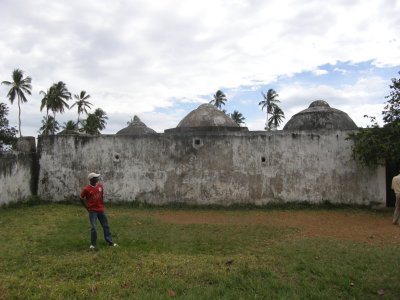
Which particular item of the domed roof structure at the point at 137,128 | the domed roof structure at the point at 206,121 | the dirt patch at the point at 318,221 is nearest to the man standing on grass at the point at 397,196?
the dirt patch at the point at 318,221

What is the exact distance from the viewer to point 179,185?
42.2 ft

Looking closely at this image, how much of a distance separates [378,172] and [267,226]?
17.1 feet

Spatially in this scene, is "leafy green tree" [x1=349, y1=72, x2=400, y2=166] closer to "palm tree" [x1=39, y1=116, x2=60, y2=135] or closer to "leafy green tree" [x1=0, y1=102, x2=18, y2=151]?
"leafy green tree" [x1=0, y1=102, x2=18, y2=151]

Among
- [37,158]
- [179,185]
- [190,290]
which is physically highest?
[37,158]

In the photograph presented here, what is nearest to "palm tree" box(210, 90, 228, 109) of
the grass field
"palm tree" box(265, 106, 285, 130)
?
"palm tree" box(265, 106, 285, 130)

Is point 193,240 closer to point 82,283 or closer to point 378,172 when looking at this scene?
point 82,283

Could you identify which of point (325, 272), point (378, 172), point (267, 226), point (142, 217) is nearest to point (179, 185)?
point (142, 217)

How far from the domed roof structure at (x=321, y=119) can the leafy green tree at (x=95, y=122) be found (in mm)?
21765

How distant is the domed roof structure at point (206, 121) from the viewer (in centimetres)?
1450

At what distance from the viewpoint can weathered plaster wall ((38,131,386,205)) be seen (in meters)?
12.5

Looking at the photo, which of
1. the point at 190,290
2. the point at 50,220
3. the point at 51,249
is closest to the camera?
the point at 190,290

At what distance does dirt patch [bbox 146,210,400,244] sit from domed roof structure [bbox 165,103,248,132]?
3.77 meters

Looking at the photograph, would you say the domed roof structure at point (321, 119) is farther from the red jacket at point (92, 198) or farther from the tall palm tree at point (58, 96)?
the tall palm tree at point (58, 96)

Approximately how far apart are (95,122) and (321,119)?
Answer: 24750mm
